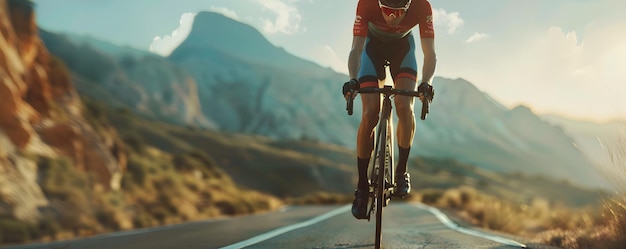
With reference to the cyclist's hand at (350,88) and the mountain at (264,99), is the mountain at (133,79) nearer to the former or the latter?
the mountain at (264,99)

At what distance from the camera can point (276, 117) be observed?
13925 cm

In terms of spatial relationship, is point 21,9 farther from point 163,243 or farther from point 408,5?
point 408,5

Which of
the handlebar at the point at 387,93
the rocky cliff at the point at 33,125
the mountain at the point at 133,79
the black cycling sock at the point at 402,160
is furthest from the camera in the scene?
the mountain at the point at 133,79

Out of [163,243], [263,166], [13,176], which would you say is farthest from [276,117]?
[163,243]

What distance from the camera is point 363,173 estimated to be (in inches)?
259

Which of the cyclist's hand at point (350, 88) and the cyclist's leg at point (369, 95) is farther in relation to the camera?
the cyclist's leg at point (369, 95)

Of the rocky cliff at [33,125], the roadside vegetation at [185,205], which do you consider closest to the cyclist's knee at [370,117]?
the roadside vegetation at [185,205]

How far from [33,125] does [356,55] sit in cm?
1940

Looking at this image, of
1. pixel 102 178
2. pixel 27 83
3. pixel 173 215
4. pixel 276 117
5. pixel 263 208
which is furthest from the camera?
pixel 276 117

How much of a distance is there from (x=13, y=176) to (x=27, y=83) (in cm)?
687

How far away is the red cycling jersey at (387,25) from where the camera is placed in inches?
256

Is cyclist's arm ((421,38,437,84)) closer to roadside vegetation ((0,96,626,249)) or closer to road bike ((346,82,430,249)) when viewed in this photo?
road bike ((346,82,430,249))

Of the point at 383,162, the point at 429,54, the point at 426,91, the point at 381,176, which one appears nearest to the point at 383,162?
the point at 383,162

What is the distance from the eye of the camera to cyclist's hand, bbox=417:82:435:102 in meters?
5.81
